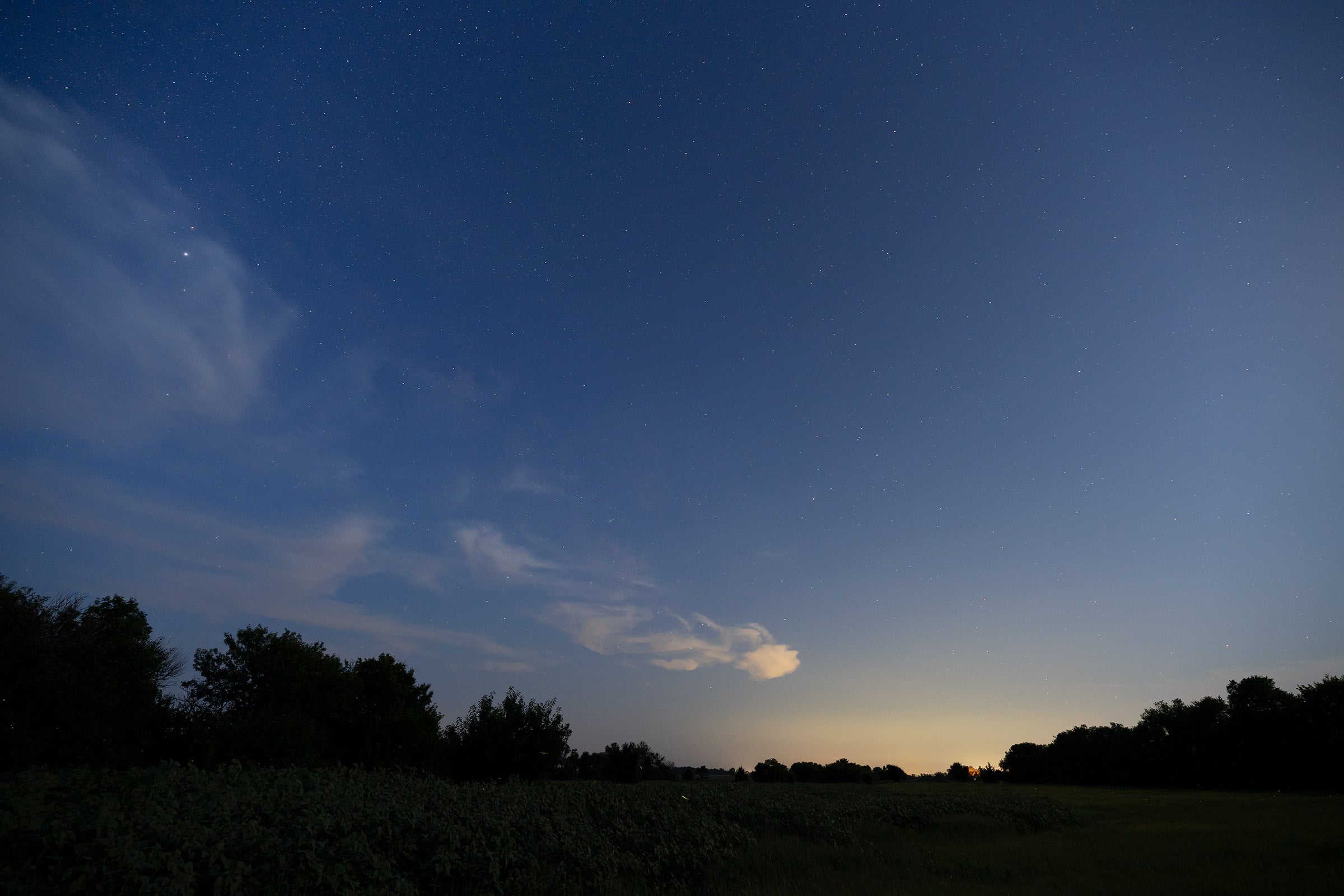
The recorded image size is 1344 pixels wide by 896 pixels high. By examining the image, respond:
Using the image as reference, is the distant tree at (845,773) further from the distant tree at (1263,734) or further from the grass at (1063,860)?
the grass at (1063,860)

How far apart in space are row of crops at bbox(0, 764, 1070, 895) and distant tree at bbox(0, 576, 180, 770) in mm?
23642

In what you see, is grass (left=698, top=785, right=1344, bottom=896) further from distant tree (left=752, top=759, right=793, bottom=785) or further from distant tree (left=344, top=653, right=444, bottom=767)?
distant tree (left=752, top=759, right=793, bottom=785)

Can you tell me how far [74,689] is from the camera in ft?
102

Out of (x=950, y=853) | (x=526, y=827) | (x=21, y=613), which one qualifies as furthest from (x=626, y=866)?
(x=21, y=613)

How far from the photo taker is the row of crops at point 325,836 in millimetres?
6848

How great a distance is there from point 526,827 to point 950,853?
1721cm

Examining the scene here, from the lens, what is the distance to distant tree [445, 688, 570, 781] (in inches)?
1646

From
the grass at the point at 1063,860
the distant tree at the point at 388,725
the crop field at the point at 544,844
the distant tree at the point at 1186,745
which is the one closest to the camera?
the crop field at the point at 544,844

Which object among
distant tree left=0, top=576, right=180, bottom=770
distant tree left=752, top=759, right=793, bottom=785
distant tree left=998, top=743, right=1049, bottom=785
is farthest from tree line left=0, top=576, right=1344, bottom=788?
distant tree left=752, top=759, right=793, bottom=785

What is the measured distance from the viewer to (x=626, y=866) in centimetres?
1327

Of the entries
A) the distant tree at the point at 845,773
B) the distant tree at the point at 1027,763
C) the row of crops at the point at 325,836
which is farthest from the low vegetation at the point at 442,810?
the distant tree at the point at 845,773

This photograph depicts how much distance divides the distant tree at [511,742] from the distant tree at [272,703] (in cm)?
1177

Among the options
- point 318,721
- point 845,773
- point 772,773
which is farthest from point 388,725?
point 845,773

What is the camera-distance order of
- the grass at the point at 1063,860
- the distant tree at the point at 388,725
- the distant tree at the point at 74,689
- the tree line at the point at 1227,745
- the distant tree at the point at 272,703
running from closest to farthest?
1. the grass at the point at 1063,860
2. the distant tree at the point at 74,689
3. the distant tree at the point at 272,703
4. the distant tree at the point at 388,725
5. the tree line at the point at 1227,745
